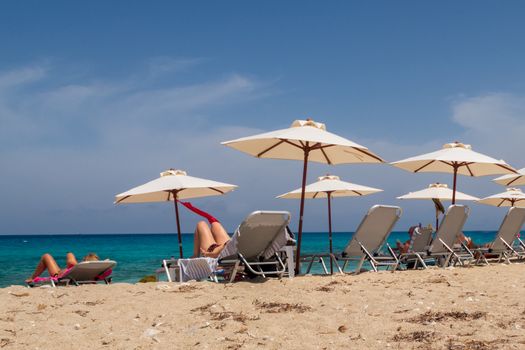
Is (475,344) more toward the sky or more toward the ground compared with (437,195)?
more toward the ground

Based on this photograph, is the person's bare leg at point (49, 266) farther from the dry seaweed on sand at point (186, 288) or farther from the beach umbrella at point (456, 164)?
the beach umbrella at point (456, 164)

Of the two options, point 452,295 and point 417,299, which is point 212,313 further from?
point 452,295

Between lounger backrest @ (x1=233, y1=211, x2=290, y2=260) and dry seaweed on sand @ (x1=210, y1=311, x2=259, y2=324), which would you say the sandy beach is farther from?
lounger backrest @ (x1=233, y1=211, x2=290, y2=260)

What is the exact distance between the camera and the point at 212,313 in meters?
4.75

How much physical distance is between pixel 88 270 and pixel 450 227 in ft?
16.5

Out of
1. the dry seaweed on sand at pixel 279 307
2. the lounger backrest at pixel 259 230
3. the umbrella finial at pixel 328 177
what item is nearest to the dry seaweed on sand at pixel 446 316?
the dry seaweed on sand at pixel 279 307

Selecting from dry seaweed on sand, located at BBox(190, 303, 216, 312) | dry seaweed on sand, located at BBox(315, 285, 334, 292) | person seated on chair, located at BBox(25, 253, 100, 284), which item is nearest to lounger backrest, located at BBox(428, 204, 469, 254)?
dry seaweed on sand, located at BBox(315, 285, 334, 292)

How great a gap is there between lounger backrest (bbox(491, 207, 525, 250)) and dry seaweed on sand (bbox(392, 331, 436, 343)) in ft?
20.4

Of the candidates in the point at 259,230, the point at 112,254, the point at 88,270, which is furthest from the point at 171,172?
the point at 112,254

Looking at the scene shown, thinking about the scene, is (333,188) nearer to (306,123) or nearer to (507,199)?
(306,123)

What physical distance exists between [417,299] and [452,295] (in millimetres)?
414

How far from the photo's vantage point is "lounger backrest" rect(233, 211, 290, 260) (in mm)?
6219

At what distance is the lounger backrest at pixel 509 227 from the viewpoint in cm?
955

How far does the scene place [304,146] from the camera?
8.02m
